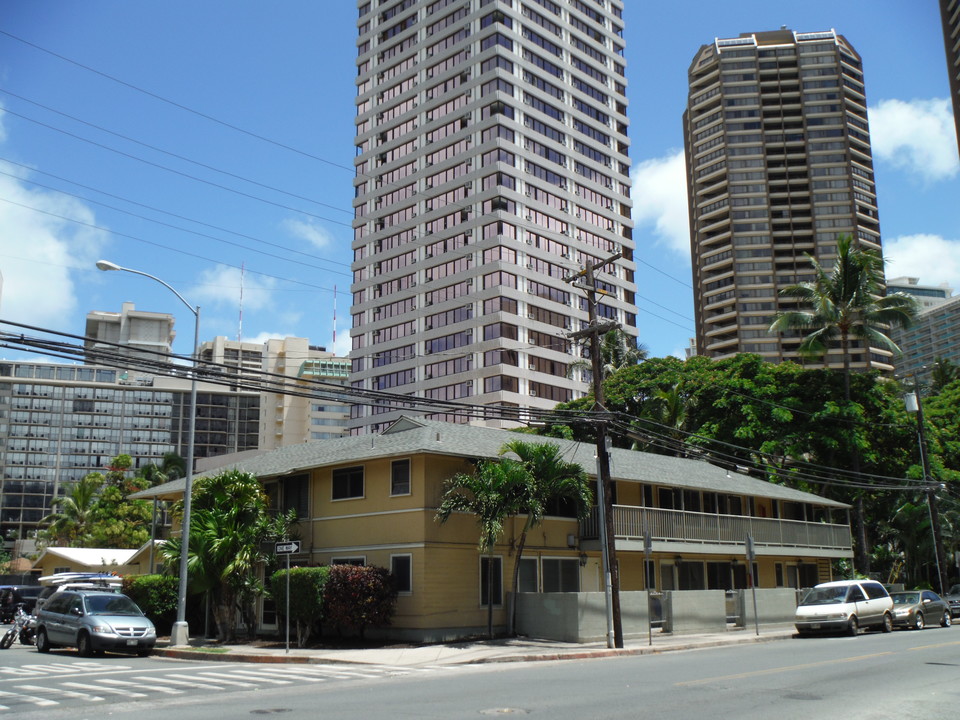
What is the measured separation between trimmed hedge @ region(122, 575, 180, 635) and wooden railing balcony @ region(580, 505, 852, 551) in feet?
44.0

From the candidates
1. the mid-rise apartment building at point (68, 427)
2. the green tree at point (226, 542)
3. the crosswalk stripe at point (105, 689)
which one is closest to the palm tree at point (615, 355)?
the green tree at point (226, 542)

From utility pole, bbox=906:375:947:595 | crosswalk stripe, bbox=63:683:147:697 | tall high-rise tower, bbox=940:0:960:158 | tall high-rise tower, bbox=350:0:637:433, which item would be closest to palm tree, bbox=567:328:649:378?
utility pole, bbox=906:375:947:595

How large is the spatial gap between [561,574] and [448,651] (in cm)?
797

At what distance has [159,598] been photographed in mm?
28875

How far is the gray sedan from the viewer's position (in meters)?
29.9

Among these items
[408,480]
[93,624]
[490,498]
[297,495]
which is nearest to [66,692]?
[93,624]

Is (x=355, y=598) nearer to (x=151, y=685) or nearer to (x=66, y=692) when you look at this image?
(x=151, y=685)

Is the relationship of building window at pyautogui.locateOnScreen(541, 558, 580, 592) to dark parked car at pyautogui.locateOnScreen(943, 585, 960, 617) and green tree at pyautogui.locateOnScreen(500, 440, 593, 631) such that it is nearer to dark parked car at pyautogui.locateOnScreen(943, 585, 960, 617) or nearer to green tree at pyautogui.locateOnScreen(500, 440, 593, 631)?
green tree at pyautogui.locateOnScreen(500, 440, 593, 631)

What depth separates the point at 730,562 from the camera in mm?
37906

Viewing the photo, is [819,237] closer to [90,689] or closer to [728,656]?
[728,656]

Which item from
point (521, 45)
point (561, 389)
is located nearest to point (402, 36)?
point (521, 45)

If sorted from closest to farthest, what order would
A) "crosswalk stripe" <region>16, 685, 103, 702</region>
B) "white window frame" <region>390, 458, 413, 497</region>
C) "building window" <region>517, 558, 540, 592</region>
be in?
"crosswalk stripe" <region>16, 685, 103, 702</region> < "white window frame" <region>390, 458, 413, 497</region> < "building window" <region>517, 558, 540, 592</region>

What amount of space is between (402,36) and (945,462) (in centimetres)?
8119

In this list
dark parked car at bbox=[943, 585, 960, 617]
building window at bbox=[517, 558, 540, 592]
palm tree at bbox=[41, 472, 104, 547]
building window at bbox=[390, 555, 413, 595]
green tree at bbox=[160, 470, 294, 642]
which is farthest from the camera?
palm tree at bbox=[41, 472, 104, 547]
